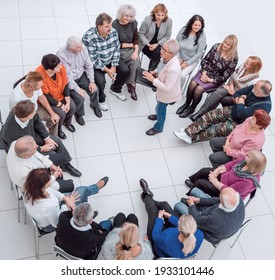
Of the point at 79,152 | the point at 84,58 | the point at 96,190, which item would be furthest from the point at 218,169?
the point at 84,58

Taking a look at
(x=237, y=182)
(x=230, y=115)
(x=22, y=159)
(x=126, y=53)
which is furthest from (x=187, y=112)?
(x=22, y=159)

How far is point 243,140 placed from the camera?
384 cm

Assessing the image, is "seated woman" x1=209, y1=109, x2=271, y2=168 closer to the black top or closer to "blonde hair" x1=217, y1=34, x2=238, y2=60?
"blonde hair" x1=217, y1=34, x2=238, y2=60

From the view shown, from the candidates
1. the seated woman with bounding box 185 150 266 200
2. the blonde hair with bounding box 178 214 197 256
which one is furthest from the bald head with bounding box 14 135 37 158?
the seated woman with bounding box 185 150 266 200

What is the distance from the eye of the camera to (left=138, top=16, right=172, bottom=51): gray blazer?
4.81 m

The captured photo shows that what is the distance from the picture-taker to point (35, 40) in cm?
547

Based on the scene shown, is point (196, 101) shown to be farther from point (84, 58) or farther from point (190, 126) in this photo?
point (84, 58)

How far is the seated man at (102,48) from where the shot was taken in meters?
4.19

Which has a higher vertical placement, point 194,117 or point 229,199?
point 229,199

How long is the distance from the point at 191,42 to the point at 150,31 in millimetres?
577

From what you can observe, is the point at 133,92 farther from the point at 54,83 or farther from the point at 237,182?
the point at 237,182

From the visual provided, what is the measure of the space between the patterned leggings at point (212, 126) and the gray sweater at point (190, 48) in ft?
2.72

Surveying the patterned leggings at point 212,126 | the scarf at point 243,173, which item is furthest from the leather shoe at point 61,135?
the scarf at point 243,173

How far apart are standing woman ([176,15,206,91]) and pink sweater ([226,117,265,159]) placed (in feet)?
4.21
